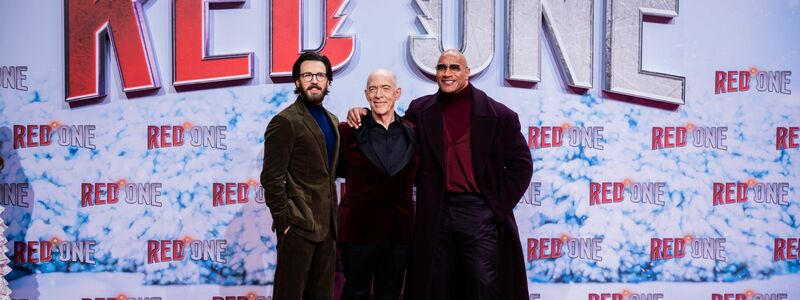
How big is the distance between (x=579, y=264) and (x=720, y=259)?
894 millimetres

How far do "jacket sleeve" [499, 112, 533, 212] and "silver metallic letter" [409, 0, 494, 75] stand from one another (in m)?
0.77

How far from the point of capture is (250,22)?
4215 millimetres

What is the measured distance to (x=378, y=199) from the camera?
3.28 m

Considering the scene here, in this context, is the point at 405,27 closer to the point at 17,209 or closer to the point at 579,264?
the point at 579,264

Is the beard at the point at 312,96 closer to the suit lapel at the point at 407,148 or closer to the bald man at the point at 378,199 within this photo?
the bald man at the point at 378,199

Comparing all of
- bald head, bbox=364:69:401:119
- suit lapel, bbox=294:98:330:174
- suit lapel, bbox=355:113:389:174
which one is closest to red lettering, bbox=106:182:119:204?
suit lapel, bbox=294:98:330:174

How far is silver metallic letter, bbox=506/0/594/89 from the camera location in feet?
14.0

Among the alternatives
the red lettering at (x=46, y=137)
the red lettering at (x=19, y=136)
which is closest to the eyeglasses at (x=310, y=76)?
the red lettering at (x=46, y=137)

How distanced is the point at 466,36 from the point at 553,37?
0.53 m

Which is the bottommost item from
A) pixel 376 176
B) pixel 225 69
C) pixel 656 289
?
pixel 656 289

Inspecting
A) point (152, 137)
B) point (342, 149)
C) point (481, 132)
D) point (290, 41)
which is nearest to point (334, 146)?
point (342, 149)

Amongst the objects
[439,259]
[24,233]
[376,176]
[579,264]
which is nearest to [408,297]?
[439,259]

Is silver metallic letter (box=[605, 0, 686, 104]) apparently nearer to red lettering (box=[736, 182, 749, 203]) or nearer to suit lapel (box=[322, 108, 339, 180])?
red lettering (box=[736, 182, 749, 203])

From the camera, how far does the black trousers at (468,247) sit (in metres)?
3.38
